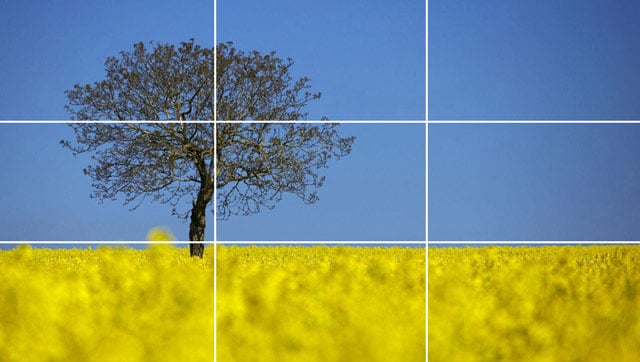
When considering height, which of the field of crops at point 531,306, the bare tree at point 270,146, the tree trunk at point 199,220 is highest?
the bare tree at point 270,146

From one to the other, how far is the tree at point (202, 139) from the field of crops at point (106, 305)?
0.22 meters

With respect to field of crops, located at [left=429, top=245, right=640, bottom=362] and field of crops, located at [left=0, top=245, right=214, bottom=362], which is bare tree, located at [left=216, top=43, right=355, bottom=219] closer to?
field of crops, located at [left=0, top=245, right=214, bottom=362]

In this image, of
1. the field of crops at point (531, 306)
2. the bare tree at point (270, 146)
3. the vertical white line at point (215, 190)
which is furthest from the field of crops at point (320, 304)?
the bare tree at point (270, 146)

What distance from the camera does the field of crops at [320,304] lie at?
10.0ft

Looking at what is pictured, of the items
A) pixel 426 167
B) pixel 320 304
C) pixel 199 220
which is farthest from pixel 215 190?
pixel 426 167

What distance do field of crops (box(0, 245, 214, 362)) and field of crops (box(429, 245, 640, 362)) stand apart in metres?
1.07

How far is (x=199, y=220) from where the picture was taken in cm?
301

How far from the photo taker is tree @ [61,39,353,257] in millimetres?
3051

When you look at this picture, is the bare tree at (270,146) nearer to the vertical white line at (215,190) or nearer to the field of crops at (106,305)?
the vertical white line at (215,190)

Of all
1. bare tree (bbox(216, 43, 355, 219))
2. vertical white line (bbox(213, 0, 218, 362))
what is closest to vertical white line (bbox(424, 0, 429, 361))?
bare tree (bbox(216, 43, 355, 219))

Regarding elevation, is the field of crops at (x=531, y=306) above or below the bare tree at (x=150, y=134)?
below

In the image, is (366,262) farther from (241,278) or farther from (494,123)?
(494,123)

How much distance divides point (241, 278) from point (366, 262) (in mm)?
573

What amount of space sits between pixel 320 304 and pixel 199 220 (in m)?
0.67
